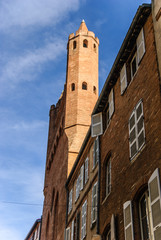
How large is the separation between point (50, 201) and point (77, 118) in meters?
7.39

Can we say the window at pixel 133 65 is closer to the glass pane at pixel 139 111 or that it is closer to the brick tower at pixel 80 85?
the glass pane at pixel 139 111

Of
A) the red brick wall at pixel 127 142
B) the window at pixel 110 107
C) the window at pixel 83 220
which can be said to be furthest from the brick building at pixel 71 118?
the red brick wall at pixel 127 142

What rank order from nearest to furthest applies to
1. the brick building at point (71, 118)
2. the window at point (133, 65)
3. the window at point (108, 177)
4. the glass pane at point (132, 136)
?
the glass pane at point (132, 136)
the window at point (133, 65)
the window at point (108, 177)
the brick building at point (71, 118)

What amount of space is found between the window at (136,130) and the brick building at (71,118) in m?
12.9

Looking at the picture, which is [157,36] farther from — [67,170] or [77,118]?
[77,118]

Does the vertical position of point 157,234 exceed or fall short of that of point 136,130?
it falls short

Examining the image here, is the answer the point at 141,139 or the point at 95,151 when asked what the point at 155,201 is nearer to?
the point at 141,139

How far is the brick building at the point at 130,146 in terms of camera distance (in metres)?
11.1

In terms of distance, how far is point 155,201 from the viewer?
10.1 meters

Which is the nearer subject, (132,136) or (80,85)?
(132,136)

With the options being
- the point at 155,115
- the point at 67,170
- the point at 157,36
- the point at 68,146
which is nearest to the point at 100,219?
the point at 155,115

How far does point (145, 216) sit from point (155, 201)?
1.04 meters

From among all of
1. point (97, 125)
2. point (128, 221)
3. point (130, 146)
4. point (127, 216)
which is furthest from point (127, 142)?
point (97, 125)

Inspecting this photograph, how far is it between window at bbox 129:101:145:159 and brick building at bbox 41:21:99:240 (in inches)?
508
